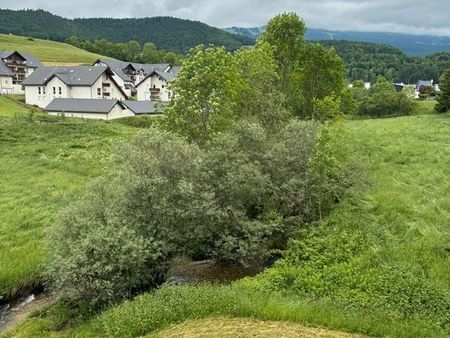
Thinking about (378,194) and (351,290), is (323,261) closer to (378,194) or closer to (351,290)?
(351,290)

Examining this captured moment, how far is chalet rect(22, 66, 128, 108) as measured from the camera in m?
87.5

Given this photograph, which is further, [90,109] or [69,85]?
[69,85]

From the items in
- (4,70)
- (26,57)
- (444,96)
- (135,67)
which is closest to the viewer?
(444,96)

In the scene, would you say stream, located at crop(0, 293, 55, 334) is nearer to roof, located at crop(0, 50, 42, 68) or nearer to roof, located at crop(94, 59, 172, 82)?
roof, located at crop(94, 59, 172, 82)

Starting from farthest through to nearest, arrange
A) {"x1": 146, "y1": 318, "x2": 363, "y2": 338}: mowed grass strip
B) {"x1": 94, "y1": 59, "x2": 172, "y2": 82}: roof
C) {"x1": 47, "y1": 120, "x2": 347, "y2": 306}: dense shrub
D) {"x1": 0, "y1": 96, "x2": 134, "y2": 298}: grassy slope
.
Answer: {"x1": 94, "y1": 59, "x2": 172, "y2": 82}: roof, {"x1": 0, "y1": 96, "x2": 134, "y2": 298}: grassy slope, {"x1": 47, "y1": 120, "x2": 347, "y2": 306}: dense shrub, {"x1": 146, "y1": 318, "x2": 363, "y2": 338}: mowed grass strip

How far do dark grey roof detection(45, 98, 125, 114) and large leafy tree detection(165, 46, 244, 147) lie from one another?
46.1 m

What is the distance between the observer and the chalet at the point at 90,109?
7262 cm

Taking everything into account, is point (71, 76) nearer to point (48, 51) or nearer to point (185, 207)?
point (185, 207)

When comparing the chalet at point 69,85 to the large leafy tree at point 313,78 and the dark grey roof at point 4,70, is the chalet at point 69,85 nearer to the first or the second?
the dark grey roof at point 4,70

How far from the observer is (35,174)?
37188 millimetres

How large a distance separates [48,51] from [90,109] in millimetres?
102198

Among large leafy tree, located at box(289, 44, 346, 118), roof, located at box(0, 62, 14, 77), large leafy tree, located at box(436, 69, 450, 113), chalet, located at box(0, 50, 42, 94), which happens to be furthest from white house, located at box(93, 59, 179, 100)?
large leafy tree, located at box(289, 44, 346, 118)

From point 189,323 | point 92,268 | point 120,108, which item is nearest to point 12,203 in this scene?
point 92,268

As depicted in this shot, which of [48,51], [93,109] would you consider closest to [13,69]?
[93,109]
